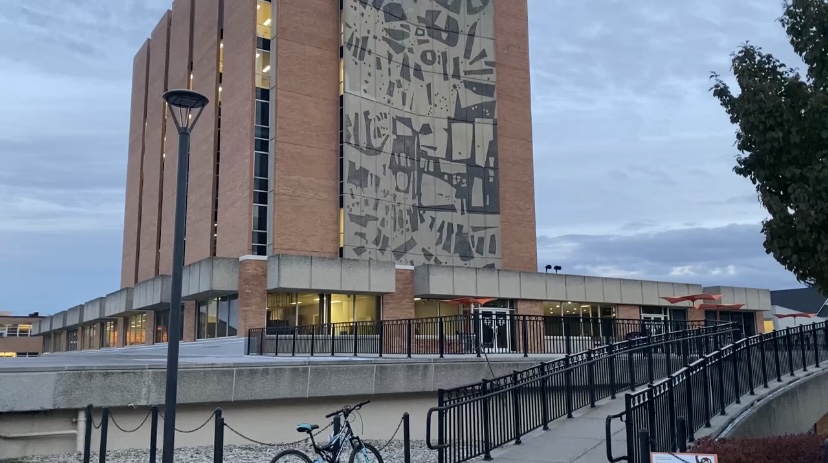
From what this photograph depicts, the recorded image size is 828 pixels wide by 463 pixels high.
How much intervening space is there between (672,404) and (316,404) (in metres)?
8.33

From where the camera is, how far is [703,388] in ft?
40.6

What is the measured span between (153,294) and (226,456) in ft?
106

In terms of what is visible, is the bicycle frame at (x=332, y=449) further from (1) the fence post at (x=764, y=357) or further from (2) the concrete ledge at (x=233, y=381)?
(1) the fence post at (x=764, y=357)

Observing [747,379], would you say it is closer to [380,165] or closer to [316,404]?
[316,404]

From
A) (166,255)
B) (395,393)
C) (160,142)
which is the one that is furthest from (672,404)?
(160,142)

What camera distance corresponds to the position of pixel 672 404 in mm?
10930

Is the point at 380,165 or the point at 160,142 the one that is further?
the point at 160,142

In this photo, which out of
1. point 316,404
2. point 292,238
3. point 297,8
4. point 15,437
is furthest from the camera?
point 297,8

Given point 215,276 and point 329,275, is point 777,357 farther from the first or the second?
point 215,276

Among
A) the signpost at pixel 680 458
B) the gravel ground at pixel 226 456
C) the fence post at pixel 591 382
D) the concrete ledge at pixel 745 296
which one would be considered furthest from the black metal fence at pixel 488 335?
the concrete ledge at pixel 745 296

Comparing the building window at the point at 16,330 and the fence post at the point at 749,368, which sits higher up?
the building window at the point at 16,330

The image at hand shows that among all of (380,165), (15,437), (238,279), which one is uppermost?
(380,165)

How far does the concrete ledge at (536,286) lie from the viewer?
41.2 metres

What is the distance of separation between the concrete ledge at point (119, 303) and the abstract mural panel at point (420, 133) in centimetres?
1717
